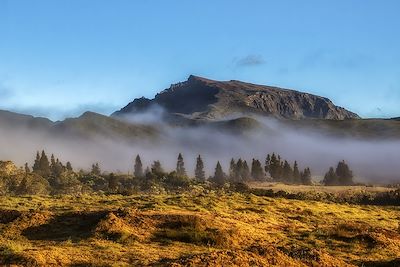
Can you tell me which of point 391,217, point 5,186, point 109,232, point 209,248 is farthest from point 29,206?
point 5,186

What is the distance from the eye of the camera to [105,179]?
519 feet

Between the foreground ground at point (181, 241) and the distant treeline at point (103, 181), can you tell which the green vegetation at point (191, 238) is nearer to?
the foreground ground at point (181, 241)

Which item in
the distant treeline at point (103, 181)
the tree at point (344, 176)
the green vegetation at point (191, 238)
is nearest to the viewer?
the green vegetation at point (191, 238)

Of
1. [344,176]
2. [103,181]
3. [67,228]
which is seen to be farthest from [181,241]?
[344,176]

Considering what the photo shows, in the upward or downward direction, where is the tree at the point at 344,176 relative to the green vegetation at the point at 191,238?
upward

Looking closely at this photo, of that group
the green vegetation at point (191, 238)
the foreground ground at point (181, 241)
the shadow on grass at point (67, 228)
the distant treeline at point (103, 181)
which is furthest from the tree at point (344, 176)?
the shadow on grass at point (67, 228)

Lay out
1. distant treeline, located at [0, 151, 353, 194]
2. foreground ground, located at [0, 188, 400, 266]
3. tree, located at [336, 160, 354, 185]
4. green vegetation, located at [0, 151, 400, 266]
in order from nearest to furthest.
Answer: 1. foreground ground, located at [0, 188, 400, 266]
2. green vegetation, located at [0, 151, 400, 266]
3. distant treeline, located at [0, 151, 353, 194]
4. tree, located at [336, 160, 354, 185]

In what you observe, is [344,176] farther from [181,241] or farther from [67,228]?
[67,228]

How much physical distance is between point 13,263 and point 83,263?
3.18m

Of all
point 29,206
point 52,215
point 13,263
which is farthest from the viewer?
point 29,206

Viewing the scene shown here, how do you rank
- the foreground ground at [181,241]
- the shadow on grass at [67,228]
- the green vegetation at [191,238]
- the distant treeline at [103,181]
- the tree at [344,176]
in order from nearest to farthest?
the foreground ground at [181,241] < the green vegetation at [191,238] < the shadow on grass at [67,228] < the distant treeline at [103,181] < the tree at [344,176]

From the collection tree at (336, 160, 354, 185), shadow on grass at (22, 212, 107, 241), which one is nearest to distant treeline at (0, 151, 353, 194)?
tree at (336, 160, 354, 185)

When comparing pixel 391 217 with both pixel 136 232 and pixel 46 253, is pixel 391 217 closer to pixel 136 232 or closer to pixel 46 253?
pixel 136 232

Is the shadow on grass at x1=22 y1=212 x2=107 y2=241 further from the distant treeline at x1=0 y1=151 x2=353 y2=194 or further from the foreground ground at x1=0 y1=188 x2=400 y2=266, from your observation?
the distant treeline at x1=0 y1=151 x2=353 y2=194
